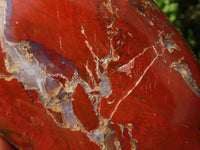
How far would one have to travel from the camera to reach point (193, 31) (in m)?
2.08

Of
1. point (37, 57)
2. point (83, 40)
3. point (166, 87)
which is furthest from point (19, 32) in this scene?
point (166, 87)

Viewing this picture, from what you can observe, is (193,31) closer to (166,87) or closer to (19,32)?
(166,87)

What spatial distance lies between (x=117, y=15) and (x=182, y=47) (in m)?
0.31

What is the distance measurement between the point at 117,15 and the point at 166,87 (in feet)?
1.10

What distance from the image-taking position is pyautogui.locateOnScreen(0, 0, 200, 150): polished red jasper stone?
0.95 m

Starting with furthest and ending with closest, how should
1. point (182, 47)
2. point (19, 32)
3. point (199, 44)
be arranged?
point (199, 44), point (182, 47), point (19, 32)

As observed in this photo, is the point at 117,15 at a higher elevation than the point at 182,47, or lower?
higher

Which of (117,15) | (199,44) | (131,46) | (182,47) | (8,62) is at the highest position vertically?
(8,62)

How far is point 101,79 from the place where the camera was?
98 cm

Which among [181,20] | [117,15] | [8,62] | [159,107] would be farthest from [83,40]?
[181,20]

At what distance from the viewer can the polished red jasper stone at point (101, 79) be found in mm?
951

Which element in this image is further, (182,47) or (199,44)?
(199,44)

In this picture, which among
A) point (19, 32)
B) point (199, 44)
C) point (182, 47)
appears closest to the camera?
point (19, 32)

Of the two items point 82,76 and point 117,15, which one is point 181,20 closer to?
point 117,15
